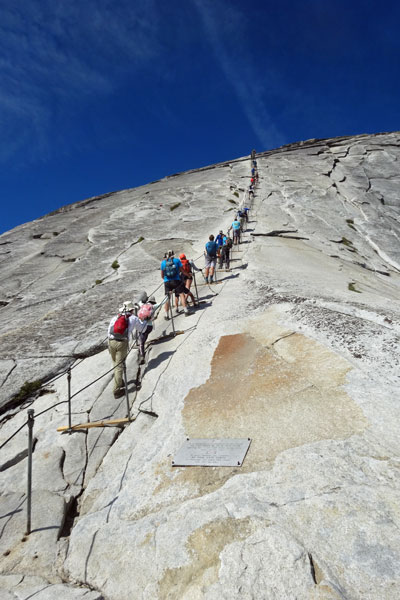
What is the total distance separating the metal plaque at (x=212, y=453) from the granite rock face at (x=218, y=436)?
12cm

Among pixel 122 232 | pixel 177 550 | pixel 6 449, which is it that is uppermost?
pixel 122 232

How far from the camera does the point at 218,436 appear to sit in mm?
6031

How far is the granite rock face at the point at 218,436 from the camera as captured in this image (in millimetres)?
3922

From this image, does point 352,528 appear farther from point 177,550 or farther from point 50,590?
point 50,590

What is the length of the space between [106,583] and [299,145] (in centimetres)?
6284

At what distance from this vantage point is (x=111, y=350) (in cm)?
901

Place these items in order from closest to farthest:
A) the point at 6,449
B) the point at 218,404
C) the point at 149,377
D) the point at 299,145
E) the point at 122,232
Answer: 1. the point at 218,404
2. the point at 6,449
3. the point at 149,377
4. the point at 122,232
5. the point at 299,145

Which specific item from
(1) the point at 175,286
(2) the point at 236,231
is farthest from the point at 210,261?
(2) the point at 236,231

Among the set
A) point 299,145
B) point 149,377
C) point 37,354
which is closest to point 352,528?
point 149,377

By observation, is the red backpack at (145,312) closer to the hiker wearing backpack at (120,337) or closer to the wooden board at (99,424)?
the hiker wearing backpack at (120,337)

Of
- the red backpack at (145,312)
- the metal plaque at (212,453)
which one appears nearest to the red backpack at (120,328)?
the red backpack at (145,312)

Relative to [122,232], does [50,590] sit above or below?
below

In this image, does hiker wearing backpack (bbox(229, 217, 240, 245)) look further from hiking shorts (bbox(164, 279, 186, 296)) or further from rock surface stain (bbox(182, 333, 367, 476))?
rock surface stain (bbox(182, 333, 367, 476))

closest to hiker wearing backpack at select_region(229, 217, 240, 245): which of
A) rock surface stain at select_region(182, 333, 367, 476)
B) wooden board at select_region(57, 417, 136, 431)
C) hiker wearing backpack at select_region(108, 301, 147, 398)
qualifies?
hiker wearing backpack at select_region(108, 301, 147, 398)
